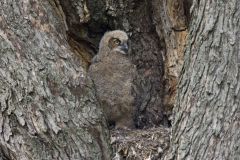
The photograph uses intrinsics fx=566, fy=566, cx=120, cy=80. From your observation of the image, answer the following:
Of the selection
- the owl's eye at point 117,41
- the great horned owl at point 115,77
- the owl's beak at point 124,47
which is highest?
the owl's eye at point 117,41

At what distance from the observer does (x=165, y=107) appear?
5422 mm

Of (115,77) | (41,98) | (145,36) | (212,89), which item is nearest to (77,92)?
(41,98)

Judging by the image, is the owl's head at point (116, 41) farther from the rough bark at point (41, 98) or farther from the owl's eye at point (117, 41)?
the rough bark at point (41, 98)

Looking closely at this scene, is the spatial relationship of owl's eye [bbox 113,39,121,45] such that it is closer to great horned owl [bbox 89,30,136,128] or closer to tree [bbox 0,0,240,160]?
great horned owl [bbox 89,30,136,128]

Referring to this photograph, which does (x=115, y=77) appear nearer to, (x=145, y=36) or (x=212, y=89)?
(x=145, y=36)

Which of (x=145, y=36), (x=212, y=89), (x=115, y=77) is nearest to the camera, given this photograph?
(x=212, y=89)

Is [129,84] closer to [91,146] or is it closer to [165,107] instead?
[165,107]

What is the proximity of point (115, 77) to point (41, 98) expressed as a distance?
1.56m

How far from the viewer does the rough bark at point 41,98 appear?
144 inches

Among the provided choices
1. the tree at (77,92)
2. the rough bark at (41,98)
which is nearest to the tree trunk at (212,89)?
the tree at (77,92)

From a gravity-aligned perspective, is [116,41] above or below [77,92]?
above

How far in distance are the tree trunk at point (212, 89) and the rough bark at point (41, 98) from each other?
2.16 ft

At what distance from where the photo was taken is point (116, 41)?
5.29 metres

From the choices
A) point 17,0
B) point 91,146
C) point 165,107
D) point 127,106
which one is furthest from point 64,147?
point 165,107
